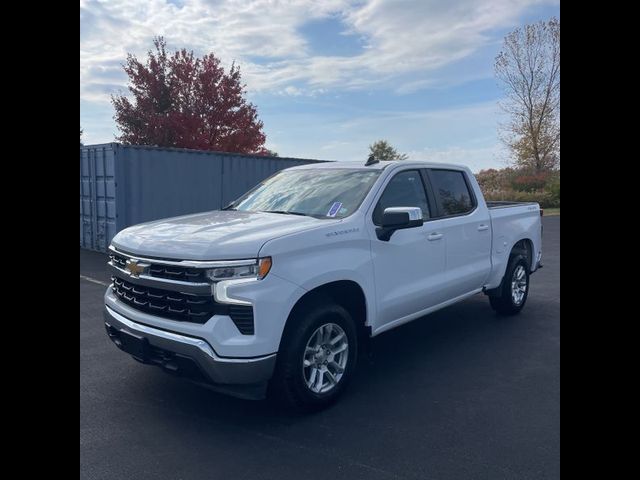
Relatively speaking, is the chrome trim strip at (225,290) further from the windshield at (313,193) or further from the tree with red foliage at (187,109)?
the tree with red foliage at (187,109)

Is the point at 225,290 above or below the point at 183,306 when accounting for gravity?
above

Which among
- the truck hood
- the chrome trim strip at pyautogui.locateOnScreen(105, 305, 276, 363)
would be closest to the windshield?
the truck hood

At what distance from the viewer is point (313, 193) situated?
4836 millimetres

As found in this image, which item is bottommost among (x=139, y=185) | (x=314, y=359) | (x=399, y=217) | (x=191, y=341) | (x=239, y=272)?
(x=314, y=359)

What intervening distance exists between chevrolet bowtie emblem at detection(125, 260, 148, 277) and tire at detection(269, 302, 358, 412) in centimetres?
114

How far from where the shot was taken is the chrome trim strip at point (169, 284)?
137 inches

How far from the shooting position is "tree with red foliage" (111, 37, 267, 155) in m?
24.6

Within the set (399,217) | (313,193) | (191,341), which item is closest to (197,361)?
(191,341)

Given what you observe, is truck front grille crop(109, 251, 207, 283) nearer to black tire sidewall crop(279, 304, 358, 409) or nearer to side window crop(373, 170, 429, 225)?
black tire sidewall crop(279, 304, 358, 409)

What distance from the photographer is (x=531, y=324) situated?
6406mm

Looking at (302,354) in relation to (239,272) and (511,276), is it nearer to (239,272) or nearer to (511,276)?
(239,272)

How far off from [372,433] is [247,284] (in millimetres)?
1338

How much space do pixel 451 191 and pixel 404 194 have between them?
0.95 metres

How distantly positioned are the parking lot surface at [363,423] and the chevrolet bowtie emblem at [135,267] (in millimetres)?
1055
